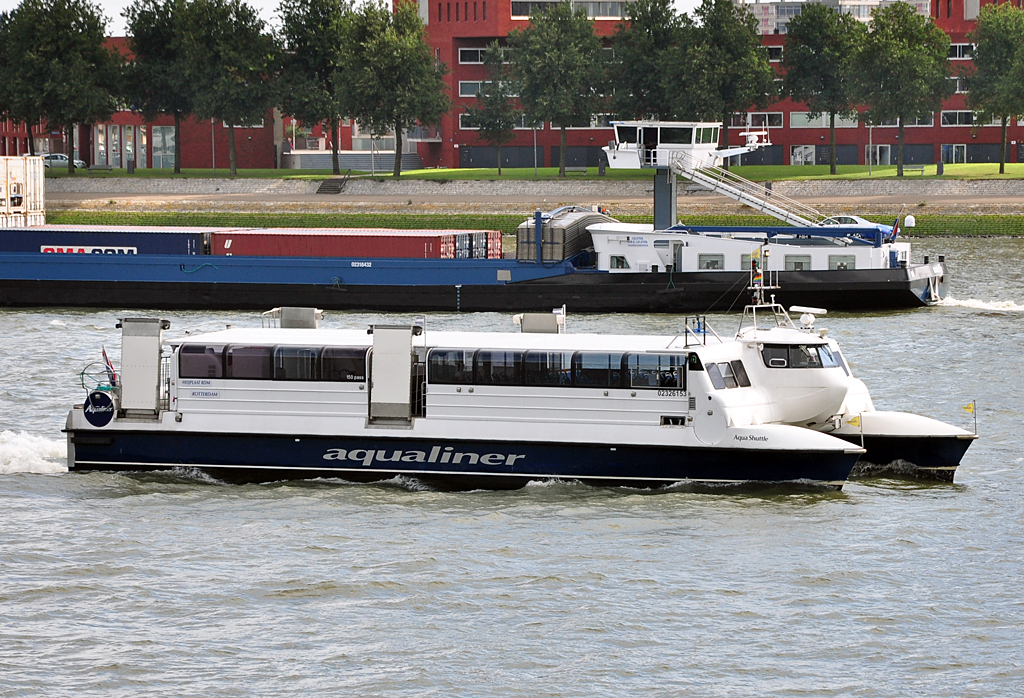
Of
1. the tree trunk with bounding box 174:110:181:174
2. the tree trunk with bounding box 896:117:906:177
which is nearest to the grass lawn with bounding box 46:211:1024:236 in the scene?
the tree trunk with bounding box 896:117:906:177

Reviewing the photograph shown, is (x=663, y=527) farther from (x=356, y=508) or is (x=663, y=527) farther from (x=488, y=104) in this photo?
(x=488, y=104)

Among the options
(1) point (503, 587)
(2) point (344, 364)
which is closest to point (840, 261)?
(2) point (344, 364)

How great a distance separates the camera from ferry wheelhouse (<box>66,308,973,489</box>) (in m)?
27.7

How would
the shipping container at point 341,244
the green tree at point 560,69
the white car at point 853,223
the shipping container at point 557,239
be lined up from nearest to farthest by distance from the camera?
the white car at point 853,223 < the shipping container at point 557,239 < the shipping container at point 341,244 < the green tree at point 560,69

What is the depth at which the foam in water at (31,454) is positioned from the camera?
1192 inches

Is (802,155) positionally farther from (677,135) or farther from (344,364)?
(344,364)

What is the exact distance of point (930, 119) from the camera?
13000 cm

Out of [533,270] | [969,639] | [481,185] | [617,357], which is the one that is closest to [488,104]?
[481,185]

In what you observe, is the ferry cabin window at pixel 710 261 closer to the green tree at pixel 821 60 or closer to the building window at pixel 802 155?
the green tree at pixel 821 60

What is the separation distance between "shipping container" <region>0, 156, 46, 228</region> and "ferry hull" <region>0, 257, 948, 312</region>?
Result: 11.8 m

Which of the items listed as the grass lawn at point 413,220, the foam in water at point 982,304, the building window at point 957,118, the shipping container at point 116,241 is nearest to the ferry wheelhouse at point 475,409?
the foam in water at point 982,304

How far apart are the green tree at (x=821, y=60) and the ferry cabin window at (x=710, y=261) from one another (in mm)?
60438

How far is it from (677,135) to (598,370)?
3849cm

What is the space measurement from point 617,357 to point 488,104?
101 metres
